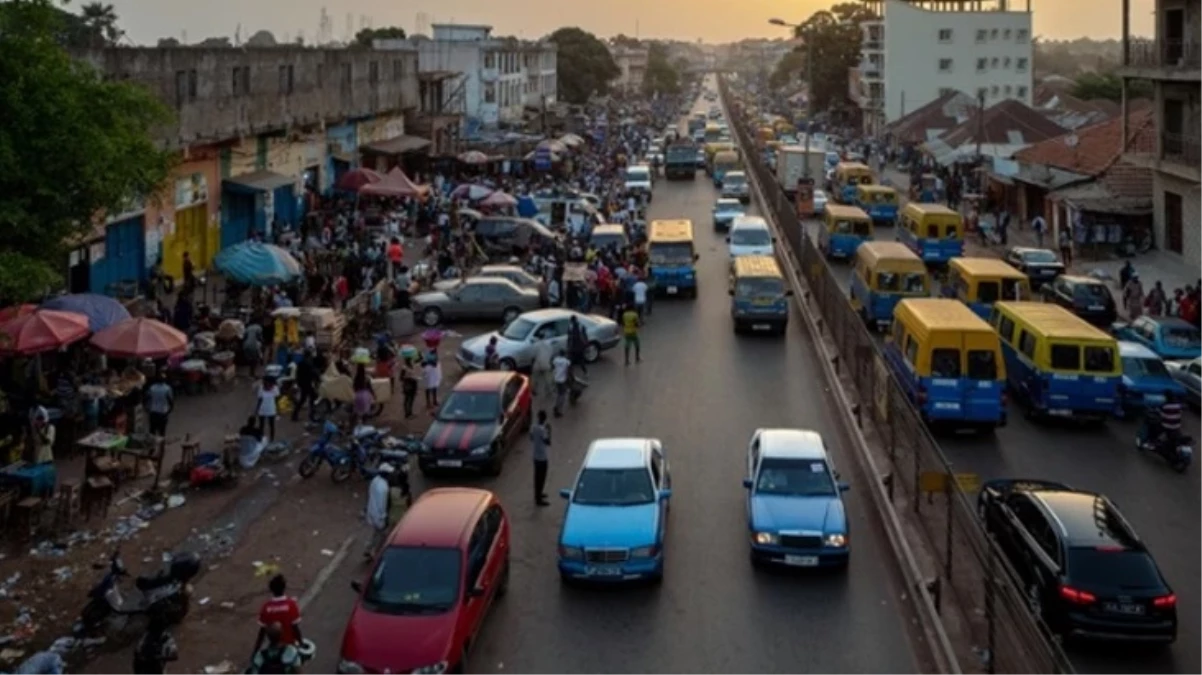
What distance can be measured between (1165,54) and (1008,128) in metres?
24.9

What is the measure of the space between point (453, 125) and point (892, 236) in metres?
30.9

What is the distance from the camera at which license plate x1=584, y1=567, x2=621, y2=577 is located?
14.2 m

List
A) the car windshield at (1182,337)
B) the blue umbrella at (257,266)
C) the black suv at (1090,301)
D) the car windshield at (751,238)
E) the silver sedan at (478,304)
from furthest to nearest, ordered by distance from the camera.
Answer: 1. the car windshield at (751,238)
2. the silver sedan at (478,304)
3. the black suv at (1090,301)
4. the blue umbrella at (257,266)
5. the car windshield at (1182,337)

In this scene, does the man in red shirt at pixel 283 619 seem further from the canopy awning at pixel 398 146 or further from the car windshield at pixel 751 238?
the canopy awning at pixel 398 146

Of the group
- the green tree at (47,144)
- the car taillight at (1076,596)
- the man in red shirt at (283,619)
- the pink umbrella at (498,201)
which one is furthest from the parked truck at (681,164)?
the man in red shirt at (283,619)

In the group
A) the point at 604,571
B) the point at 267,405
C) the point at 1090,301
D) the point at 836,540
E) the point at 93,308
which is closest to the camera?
the point at 604,571

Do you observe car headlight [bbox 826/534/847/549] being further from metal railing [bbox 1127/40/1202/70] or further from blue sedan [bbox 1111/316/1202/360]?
metal railing [bbox 1127/40/1202/70]

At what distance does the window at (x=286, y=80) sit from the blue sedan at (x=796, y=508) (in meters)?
31.2

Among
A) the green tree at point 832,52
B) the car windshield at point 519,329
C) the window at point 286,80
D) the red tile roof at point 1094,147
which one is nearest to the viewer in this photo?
the car windshield at point 519,329

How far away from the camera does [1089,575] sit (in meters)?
12.5

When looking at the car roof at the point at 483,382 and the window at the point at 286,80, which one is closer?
the car roof at the point at 483,382

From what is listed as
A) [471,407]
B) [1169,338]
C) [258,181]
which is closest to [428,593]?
[471,407]

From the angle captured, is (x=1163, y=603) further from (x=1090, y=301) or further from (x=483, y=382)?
(x=1090, y=301)

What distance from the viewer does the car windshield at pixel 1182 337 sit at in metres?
26.0
